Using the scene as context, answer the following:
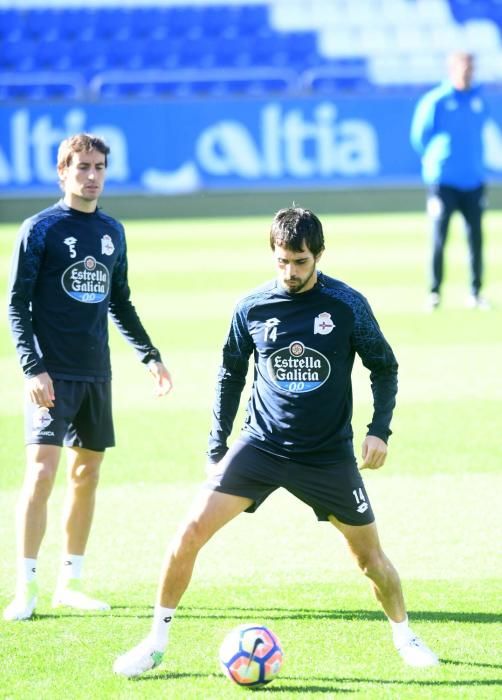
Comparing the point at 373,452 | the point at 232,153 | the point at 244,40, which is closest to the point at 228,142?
the point at 232,153

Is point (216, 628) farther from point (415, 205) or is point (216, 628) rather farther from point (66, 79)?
point (66, 79)

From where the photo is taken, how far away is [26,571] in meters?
5.74

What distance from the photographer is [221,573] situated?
253 inches

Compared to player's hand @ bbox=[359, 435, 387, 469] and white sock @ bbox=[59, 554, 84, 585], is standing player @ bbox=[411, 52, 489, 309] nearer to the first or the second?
white sock @ bbox=[59, 554, 84, 585]

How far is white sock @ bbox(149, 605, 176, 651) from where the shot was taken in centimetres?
491

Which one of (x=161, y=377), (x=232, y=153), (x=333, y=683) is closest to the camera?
(x=333, y=683)

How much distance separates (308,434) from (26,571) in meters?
1.62

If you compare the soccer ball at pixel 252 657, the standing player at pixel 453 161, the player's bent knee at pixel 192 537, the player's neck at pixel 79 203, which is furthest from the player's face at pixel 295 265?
the standing player at pixel 453 161

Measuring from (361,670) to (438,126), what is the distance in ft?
33.9

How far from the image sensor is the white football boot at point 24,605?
5703 millimetres

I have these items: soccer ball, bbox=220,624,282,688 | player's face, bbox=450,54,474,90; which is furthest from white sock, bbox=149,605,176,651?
player's face, bbox=450,54,474,90

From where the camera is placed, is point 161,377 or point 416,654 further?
point 161,377

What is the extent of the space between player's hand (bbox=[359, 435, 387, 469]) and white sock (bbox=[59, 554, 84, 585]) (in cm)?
177

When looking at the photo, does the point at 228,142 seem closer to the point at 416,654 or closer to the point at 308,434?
the point at 308,434
